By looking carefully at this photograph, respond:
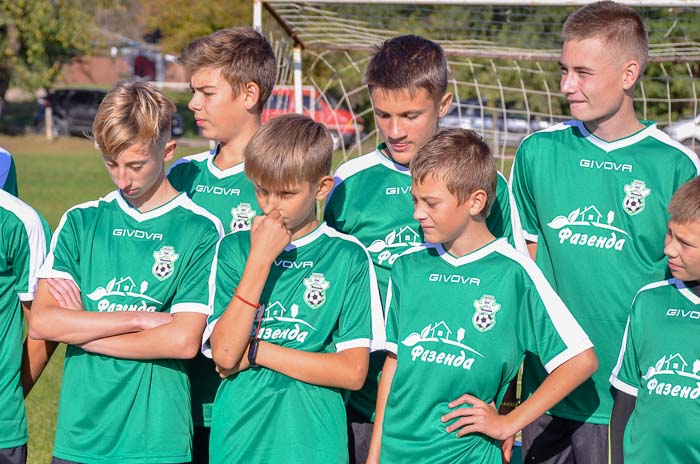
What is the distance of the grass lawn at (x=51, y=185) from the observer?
5.91 m

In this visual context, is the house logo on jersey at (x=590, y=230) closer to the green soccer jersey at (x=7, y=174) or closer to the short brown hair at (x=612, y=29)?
the short brown hair at (x=612, y=29)

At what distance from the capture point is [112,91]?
130 inches

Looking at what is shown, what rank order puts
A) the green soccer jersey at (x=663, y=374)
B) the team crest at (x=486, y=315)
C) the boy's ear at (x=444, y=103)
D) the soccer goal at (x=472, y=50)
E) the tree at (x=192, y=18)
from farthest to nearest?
the tree at (x=192, y=18), the soccer goal at (x=472, y=50), the boy's ear at (x=444, y=103), the team crest at (x=486, y=315), the green soccer jersey at (x=663, y=374)

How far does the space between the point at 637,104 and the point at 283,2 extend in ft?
28.9

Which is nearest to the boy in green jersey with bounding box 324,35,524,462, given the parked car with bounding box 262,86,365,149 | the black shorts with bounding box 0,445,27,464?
the black shorts with bounding box 0,445,27,464

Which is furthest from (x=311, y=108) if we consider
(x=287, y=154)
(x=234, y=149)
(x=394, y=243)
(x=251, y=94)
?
(x=287, y=154)

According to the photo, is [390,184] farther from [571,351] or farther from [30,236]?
[30,236]

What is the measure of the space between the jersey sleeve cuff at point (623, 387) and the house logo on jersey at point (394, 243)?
2.79 feet

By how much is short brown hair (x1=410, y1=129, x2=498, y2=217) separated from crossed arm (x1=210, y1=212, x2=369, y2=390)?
0.51m

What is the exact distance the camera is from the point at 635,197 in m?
3.29

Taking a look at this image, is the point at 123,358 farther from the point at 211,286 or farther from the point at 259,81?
the point at 259,81

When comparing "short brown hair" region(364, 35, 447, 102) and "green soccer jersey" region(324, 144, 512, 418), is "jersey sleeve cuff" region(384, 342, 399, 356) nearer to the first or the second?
"green soccer jersey" region(324, 144, 512, 418)

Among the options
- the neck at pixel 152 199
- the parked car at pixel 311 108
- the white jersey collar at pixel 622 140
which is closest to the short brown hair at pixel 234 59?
the neck at pixel 152 199

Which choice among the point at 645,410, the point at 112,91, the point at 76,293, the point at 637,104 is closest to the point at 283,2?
the point at 112,91
